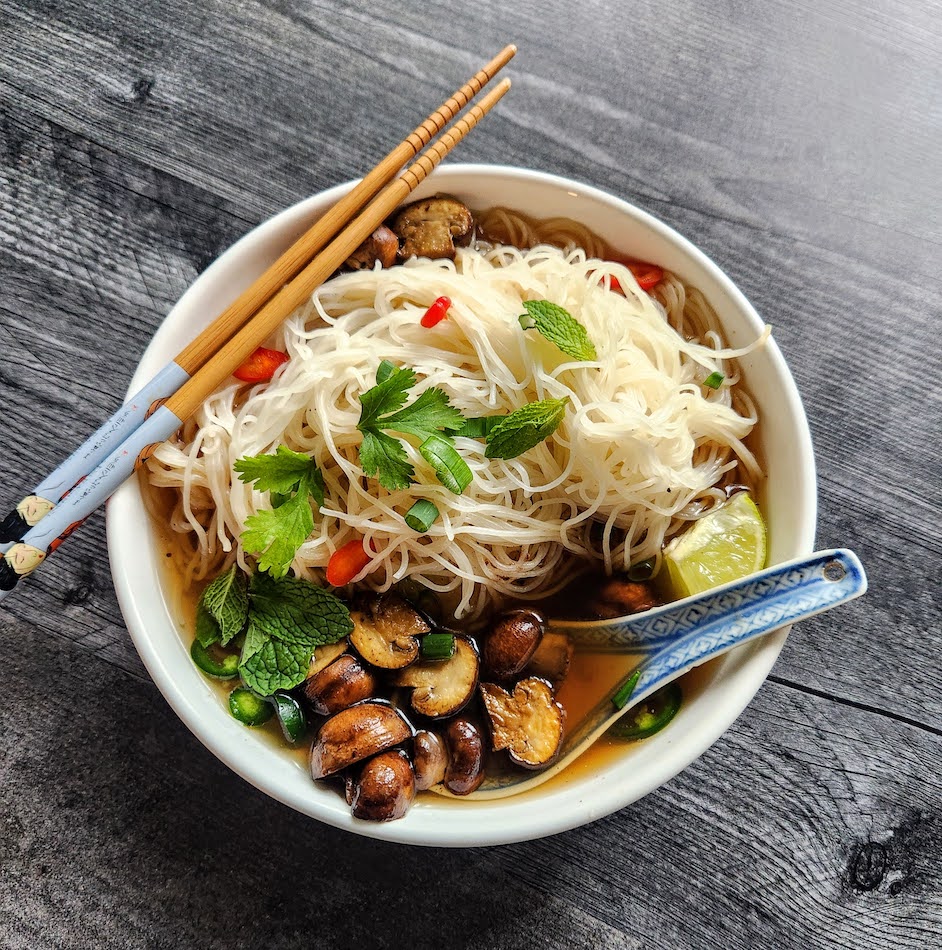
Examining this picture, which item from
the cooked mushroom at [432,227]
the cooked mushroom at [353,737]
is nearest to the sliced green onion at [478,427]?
the cooked mushroom at [432,227]

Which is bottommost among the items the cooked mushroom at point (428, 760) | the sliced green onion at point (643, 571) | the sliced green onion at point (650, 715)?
the cooked mushroom at point (428, 760)

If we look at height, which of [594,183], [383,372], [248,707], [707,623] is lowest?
[248,707]

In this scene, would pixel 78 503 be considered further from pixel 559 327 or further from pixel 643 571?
pixel 643 571

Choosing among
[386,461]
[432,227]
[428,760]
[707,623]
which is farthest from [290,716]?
[432,227]

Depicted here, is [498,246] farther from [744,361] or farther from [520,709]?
[520,709]

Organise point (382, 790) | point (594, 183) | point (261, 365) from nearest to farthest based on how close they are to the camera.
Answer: point (382, 790) → point (261, 365) → point (594, 183)

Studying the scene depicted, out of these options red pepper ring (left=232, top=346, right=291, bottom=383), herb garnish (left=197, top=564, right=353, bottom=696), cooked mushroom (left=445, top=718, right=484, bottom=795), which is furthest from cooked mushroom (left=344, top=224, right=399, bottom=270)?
cooked mushroom (left=445, top=718, right=484, bottom=795)

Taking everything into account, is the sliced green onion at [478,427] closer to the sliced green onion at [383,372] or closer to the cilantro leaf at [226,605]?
the sliced green onion at [383,372]

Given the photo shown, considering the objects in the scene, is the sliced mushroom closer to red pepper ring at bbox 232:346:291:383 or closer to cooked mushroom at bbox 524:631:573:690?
cooked mushroom at bbox 524:631:573:690
